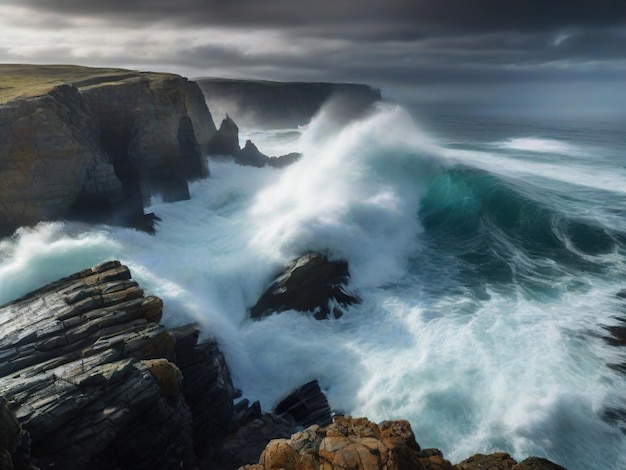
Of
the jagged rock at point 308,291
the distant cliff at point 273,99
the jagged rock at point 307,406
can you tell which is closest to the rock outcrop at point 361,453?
the jagged rock at point 307,406

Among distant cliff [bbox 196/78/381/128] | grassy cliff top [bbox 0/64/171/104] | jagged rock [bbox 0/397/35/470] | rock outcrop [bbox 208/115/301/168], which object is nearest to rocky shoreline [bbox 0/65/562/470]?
jagged rock [bbox 0/397/35/470]

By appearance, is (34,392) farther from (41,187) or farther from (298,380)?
(41,187)

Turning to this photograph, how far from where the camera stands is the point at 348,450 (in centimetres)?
792

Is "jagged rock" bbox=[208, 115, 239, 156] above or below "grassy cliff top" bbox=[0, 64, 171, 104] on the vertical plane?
below

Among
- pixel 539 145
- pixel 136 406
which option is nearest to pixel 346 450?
pixel 136 406

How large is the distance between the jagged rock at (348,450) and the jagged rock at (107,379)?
287cm

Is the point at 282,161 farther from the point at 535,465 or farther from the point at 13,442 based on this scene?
the point at 535,465

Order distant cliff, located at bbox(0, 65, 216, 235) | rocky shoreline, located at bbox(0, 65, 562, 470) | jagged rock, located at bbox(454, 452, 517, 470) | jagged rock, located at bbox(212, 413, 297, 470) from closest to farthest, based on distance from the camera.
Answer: rocky shoreline, located at bbox(0, 65, 562, 470) < jagged rock, located at bbox(454, 452, 517, 470) < jagged rock, located at bbox(212, 413, 297, 470) < distant cliff, located at bbox(0, 65, 216, 235)

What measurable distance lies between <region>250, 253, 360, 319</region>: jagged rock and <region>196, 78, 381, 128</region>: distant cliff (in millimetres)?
68142

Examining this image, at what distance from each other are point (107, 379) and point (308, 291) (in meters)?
10.2

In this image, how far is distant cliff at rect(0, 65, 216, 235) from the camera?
20.5 meters

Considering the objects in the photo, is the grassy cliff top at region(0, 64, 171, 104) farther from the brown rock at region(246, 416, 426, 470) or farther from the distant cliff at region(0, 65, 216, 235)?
the brown rock at region(246, 416, 426, 470)

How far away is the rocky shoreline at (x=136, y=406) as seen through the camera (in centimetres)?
841

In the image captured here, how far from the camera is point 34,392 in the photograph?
9.44 m
